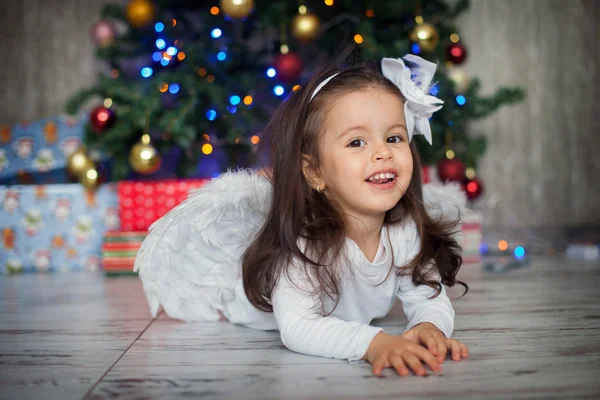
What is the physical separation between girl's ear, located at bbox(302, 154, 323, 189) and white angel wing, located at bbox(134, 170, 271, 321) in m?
0.09

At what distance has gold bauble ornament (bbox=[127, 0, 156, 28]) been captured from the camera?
7.95 feet

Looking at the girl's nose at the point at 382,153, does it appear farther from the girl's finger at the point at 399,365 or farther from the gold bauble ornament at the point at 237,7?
the gold bauble ornament at the point at 237,7

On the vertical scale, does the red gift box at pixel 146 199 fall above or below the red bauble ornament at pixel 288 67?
below

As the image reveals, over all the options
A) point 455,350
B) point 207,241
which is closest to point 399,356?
point 455,350

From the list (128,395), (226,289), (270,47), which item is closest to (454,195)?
(226,289)

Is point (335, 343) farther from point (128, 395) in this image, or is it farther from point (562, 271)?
point (562, 271)

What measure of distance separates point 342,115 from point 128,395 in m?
0.65

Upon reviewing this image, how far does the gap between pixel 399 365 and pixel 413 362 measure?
0.08 feet

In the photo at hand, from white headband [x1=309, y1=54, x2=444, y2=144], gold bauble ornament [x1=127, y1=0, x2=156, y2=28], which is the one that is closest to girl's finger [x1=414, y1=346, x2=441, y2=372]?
white headband [x1=309, y1=54, x2=444, y2=144]

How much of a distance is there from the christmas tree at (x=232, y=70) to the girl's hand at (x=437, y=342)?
1295 mm

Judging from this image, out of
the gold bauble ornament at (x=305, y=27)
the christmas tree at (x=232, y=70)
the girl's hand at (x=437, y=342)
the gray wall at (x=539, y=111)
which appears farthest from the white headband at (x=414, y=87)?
the gray wall at (x=539, y=111)

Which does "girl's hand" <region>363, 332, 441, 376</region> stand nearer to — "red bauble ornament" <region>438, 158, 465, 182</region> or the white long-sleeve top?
the white long-sleeve top

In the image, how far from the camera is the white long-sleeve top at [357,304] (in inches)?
42.7

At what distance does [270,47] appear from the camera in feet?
8.98
